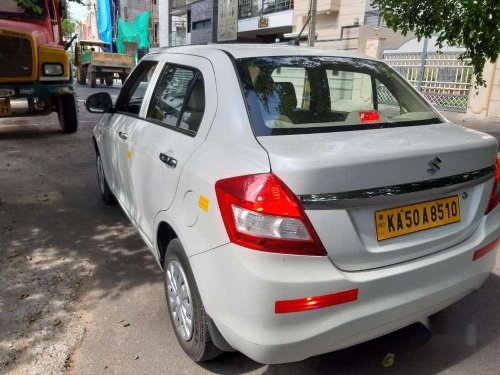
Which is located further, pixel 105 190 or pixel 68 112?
pixel 68 112

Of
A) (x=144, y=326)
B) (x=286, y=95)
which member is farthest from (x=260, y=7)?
(x=144, y=326)

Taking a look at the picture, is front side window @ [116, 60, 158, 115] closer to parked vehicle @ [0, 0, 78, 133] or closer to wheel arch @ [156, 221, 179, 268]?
wheel arch @ [156, 221, 179, 268]

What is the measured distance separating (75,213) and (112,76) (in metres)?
22.9

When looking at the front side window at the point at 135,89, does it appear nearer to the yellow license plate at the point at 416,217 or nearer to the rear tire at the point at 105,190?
the rear tire at the point at 105,190

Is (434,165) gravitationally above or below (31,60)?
below

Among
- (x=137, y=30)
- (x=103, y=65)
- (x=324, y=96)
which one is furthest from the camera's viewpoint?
(x=137, y=30)

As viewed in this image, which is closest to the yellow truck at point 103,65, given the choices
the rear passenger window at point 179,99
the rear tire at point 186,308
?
the rear passenger window at point 179,99

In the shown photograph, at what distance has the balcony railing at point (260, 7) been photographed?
22.1 metres

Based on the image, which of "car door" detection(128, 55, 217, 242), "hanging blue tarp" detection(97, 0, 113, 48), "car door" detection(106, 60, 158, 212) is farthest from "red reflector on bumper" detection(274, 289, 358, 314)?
"hanging blue tarp" detection(97, 0, 113, 48)

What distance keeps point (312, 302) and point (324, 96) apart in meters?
1.53

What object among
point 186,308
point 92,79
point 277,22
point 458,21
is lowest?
point 186,308

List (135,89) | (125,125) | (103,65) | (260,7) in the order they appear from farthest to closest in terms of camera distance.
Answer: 1. (103,65)
2. (260,7)
3. (135,89)
4. (125,125)

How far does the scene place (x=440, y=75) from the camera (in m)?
13.2

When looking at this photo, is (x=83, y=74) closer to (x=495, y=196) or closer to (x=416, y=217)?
(x=495, y=196)
